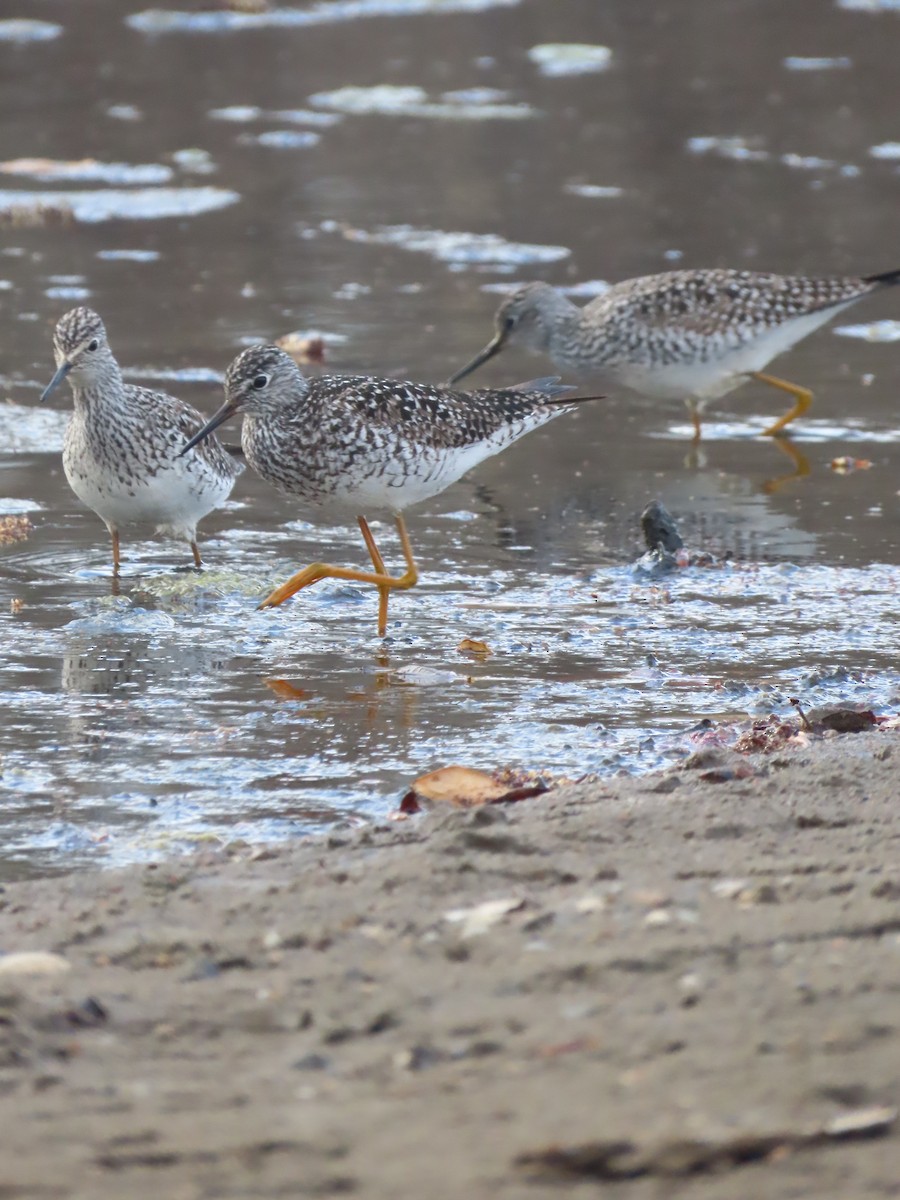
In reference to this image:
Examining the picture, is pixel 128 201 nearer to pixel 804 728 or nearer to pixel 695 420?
pixel 695 420

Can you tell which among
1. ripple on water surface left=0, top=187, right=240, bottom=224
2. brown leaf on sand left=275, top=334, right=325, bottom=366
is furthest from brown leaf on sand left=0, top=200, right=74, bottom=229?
brown leaf on sand left=275, top=334, right=325, bottom=366

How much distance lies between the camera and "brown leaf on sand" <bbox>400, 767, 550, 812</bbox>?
5.17 meters

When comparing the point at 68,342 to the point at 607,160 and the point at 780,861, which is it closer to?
the point at 780,861

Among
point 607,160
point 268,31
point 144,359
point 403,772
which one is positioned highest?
point 268,31

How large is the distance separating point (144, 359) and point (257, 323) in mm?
1114

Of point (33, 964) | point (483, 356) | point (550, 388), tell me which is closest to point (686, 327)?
point (483, 356)

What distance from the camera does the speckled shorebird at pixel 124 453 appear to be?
25.6 feet

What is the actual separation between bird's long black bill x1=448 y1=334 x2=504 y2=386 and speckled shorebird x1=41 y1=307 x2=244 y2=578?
302cm

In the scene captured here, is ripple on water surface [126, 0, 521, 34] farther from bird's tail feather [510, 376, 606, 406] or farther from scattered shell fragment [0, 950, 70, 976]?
scattered shell fragment [0, 950, 70, 976]

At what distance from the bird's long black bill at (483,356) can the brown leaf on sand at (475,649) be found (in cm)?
426

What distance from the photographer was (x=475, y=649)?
684 cm

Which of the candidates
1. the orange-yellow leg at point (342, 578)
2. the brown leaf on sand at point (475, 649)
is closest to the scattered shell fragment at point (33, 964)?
the brown leaf on sand at point (475, 649)

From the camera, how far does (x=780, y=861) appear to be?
4.32 m

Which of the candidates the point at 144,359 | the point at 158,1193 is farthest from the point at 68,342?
the point at 158,1193
